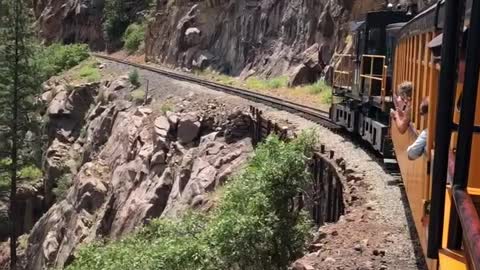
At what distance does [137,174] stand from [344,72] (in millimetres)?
8542

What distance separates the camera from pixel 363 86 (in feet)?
60.9

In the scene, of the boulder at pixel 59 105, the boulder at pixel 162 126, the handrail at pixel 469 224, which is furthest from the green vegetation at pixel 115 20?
the handrail at pixel 469 224

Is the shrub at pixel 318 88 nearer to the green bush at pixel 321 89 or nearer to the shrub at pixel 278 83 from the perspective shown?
the green bush at pixel 321 89

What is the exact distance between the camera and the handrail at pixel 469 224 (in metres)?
2.41

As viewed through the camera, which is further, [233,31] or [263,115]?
[233,31]

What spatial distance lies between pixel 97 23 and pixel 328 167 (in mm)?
61841

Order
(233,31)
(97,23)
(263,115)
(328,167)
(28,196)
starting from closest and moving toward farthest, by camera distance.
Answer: (328,167) → (263,115) → (28,196) → (233,31) → (97,23)

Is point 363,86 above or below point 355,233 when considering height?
above

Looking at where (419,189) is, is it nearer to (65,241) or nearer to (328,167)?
(328,167)

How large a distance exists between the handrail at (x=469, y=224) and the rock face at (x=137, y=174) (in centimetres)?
1600

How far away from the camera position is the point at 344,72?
73.0 feet

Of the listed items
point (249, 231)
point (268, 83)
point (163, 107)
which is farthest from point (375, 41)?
point (268, 83)

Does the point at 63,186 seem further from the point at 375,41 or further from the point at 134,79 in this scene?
the point at 375,41

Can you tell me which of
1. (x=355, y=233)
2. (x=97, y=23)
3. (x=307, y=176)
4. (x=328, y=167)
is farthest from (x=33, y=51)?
(x=97, y=23)
